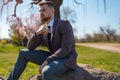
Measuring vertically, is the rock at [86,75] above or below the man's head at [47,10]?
below

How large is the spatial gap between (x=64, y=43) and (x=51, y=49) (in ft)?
0.95

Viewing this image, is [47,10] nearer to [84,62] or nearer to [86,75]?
[86,75]

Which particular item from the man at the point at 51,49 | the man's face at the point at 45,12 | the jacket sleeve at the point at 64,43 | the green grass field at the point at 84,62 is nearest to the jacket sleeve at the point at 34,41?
the man at the point at 51,49

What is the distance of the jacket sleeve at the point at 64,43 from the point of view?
450 cm

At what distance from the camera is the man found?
4.45m

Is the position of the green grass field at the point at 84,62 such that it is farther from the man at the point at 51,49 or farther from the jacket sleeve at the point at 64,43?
the jacket sleeve at the point at 64,43

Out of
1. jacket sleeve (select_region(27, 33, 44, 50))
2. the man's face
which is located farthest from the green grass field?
the man's face

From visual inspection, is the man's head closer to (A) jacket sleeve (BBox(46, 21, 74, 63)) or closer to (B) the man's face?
(B) the man's face

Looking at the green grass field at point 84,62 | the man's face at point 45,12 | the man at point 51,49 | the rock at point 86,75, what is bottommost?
the green grass field at point 84,62

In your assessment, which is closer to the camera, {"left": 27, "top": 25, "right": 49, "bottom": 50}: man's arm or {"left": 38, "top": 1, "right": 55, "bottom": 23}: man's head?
{"left": 38, "top": 1, "right": 55, "bottom": 23}: man's head

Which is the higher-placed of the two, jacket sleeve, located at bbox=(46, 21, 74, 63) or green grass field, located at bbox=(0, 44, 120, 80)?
jacket sleeve, located at bbox=(46, 21, 74, 63)

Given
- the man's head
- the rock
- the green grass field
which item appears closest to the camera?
the man's head

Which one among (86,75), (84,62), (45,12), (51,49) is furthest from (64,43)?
(84,62)

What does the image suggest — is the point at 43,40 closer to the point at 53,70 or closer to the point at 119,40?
the point at 53,70
